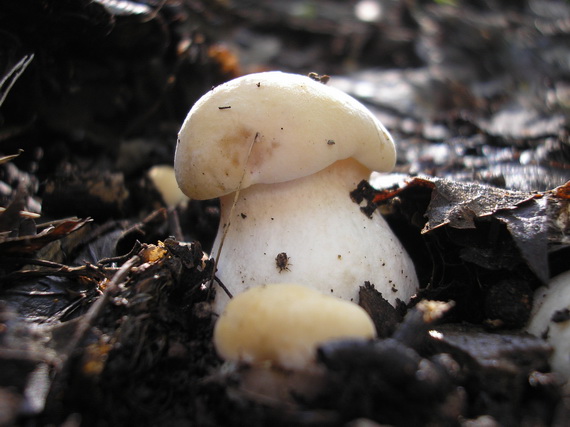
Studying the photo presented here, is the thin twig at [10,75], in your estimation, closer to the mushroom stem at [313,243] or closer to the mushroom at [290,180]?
the mushroom at [290,180]

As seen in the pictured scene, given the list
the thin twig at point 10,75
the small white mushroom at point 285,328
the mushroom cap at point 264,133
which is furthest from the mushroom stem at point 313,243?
the thin twig at point 10,75

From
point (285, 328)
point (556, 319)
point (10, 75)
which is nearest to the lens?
point (285, 328)

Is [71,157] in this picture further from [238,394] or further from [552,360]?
[552,360]

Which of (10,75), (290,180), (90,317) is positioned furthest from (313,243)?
(10,75)

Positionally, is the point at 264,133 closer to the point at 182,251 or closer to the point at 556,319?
the point at 182,251

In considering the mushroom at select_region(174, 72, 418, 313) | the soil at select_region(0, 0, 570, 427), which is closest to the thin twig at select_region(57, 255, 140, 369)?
the soil at select_region(0, 0, 570, 427)

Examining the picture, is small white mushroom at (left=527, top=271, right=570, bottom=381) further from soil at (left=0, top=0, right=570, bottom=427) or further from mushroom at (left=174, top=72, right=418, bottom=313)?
mushroom at (left=174, top=72, right=418, bottom=313)

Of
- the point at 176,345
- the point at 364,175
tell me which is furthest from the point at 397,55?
the point at 176,345
